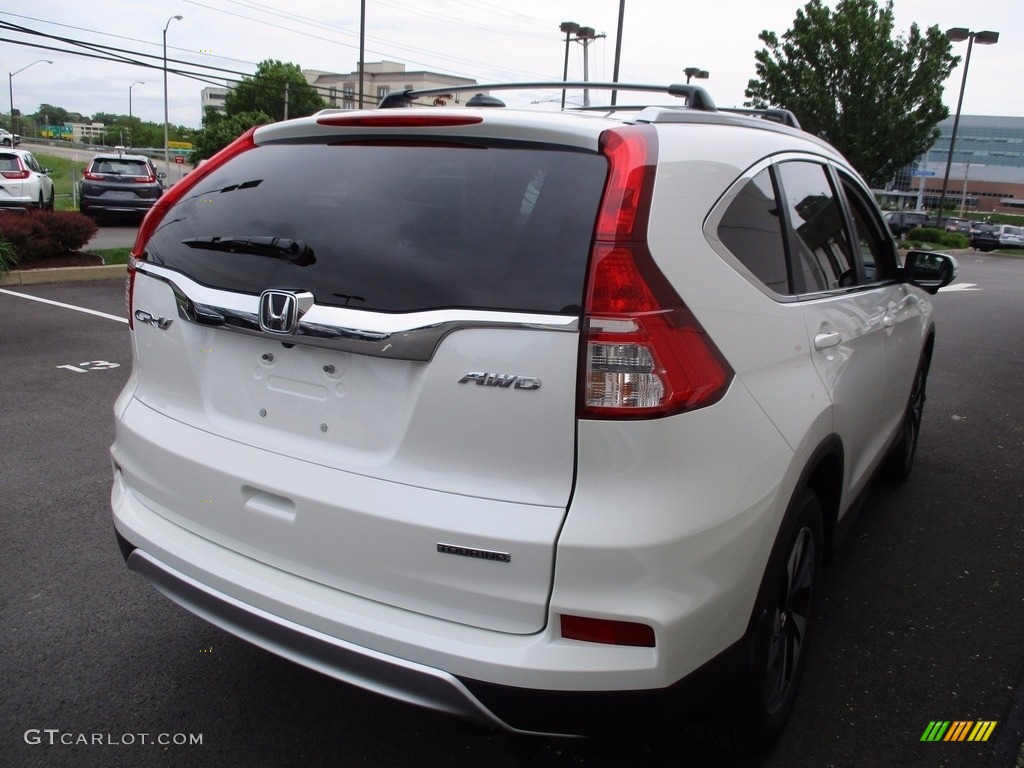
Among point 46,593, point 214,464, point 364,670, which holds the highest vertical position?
point 214,464

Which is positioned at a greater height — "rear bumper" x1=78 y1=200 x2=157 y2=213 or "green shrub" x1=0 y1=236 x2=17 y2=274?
"rear bumper" x1=78 y1=200 x2=157 y2=213

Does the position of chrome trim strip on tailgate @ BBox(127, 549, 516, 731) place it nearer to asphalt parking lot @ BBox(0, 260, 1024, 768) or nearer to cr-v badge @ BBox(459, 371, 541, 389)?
asphalt parking lot @ BBox(0, 260, 1024, 768)

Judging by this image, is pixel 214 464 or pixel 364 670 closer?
pixel 364 670

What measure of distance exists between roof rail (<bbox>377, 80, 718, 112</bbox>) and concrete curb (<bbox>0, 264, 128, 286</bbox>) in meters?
8.66

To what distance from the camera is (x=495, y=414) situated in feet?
6.34

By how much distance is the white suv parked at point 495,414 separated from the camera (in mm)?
1894

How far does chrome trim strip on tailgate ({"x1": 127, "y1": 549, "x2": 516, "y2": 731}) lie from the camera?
196cm

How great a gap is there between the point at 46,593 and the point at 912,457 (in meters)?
4.59

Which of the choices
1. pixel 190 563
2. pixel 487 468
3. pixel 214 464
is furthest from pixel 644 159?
pixel 190 563

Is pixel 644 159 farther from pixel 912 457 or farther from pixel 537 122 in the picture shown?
pixel 912 457

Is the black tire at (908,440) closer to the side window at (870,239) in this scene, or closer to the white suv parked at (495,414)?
the side window at (870,239)

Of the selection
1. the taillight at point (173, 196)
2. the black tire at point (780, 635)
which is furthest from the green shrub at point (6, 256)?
the black tire at point (780, 635)

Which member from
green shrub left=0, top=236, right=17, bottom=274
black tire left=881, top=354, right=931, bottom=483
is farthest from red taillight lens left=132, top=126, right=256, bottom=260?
green shrub left=0, top=236, right=17, bottom=274

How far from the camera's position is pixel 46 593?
11.0 ft
